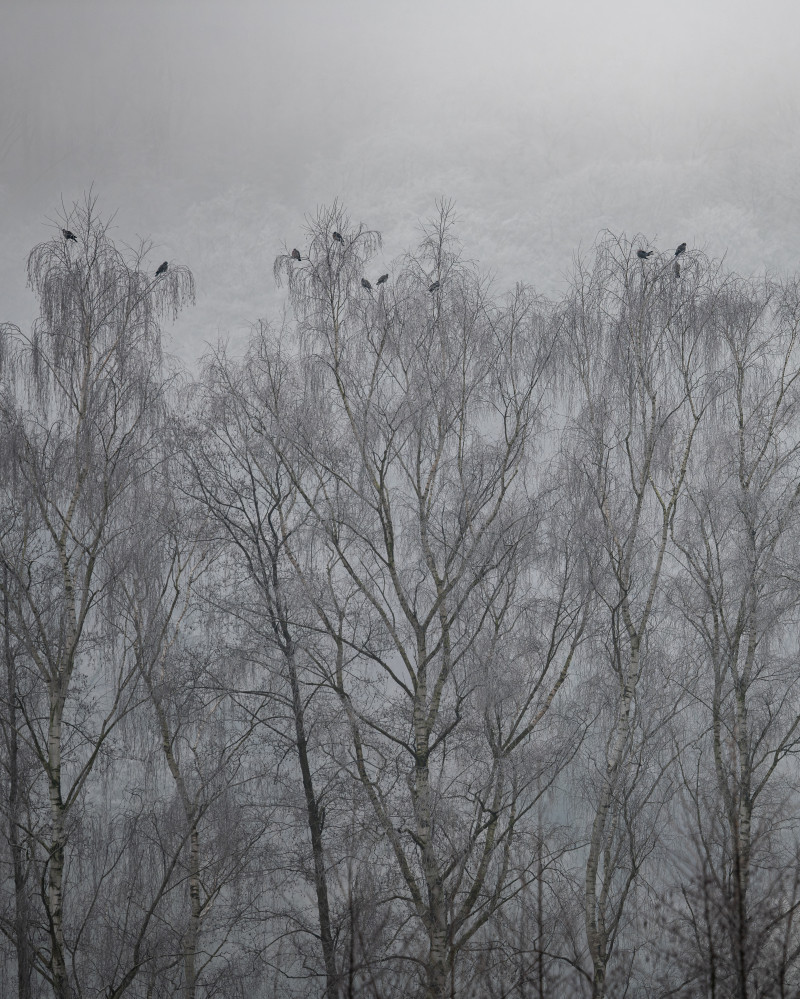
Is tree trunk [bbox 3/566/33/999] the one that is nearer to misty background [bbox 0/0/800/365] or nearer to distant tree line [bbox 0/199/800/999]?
distant tree line [bbox 0/199/800/999]

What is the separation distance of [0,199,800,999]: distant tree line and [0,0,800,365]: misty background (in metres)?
23.7

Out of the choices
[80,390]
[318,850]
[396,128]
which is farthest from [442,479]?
[396,128]

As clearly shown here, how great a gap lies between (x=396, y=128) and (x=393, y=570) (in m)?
57.5

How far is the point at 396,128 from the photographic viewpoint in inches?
2335

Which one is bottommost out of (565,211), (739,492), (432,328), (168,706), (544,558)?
(168,706)

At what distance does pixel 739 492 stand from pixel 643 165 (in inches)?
1696

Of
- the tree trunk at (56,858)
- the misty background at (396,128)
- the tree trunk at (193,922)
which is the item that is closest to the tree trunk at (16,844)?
the tree trunk at (56,858)

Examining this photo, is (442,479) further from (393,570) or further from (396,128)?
(396,128)

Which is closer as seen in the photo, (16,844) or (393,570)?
(393,570)

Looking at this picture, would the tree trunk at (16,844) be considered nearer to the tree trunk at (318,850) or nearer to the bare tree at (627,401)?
the tree trunk at (318,850)

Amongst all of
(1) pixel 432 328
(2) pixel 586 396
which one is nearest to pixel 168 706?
(1) pixel 432 328

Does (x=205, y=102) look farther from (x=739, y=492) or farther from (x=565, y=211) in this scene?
(x=739, y=492)

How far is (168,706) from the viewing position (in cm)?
989

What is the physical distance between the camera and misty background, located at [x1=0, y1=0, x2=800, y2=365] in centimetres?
4221
